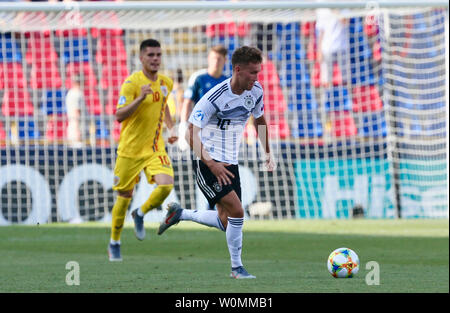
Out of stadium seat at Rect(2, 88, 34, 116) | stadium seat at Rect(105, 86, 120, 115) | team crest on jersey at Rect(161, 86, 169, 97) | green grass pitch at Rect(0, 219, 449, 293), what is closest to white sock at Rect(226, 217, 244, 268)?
green grass pitch at Rect(0, 219, 449, 293)

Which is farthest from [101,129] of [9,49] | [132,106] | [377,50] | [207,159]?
[207,159]

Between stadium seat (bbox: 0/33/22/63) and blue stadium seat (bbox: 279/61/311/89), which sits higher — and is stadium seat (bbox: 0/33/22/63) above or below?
above

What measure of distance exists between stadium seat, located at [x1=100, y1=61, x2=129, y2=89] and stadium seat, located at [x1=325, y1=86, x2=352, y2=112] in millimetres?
3682

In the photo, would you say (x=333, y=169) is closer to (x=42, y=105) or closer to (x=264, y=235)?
(x=264, y=235)

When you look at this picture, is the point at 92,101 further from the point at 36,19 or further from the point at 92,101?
the point at 36,19

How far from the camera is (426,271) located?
7.38 m

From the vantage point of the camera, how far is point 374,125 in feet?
49.0

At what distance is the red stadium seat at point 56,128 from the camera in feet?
A: 49.7

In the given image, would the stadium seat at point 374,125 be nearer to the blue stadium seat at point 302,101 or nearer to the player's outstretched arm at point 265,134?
the blue stadium seat at point 302,101

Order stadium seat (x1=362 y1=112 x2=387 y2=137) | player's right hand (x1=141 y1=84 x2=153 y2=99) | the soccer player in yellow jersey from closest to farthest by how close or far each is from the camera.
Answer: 1. player's right hand (x1=141 y1=84 x2=153 y2=99)
2. the soccer player in yellow jersey
3. stadium seat (x1=362 y1=112 x2=387 y2=137)

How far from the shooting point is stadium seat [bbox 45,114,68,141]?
596 inches

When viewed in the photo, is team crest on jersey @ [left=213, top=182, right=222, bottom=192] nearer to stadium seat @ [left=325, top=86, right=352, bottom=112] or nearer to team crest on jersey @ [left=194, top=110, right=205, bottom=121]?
team crest on jersey @ [left=194, top=110, right=205, bottom=121]
